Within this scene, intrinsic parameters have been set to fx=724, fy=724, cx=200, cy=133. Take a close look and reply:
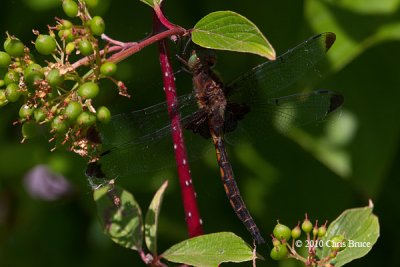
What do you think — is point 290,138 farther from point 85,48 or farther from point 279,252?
point 85,48

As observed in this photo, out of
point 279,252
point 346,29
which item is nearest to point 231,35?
point 279,252

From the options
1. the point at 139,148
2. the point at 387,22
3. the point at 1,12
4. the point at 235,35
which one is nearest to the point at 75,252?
the point at 1,12

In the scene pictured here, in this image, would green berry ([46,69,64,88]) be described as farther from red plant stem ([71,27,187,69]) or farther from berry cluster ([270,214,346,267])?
berry cluster ([270,214,346,267])

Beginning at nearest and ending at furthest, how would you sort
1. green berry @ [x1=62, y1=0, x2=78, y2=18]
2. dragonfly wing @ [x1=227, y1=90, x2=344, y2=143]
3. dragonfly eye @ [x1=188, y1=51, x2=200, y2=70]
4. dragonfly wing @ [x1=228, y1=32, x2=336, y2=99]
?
green berry @ [x1=62, y1=0, x2=78, y2=18], dragonfly eye @ [x1=188, y1=51, x2=200, y2=70], dragonfly wing @ [x1=228, y1=32, x2=336, y2=99], dragonfly wing @ [x1=227, y1=90, x2=344, y2=143]

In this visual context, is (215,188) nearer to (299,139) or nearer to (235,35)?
(299,139)

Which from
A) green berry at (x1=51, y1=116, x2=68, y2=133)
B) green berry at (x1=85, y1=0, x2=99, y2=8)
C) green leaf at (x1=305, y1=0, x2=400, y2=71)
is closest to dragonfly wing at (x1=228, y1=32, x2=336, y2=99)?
green leaf at (x1=305, y1=0, x2=400, y2=71)

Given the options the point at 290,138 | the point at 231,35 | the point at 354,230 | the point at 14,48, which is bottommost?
the point at 354,230

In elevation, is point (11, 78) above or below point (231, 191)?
above
